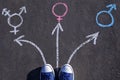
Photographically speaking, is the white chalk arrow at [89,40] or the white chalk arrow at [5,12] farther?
the white chalk arrow at [5,12]

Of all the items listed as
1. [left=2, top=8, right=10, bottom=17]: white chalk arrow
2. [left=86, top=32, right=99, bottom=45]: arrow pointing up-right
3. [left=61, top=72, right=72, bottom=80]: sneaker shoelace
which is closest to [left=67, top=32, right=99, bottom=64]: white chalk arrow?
[left=86, top=32, right=99, bottom=45]: arrow pointing up-right

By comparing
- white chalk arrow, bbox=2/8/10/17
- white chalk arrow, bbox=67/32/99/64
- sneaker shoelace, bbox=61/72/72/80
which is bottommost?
sneaker shoelace, bbox=61/72/72/80

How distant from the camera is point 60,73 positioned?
4.12 m

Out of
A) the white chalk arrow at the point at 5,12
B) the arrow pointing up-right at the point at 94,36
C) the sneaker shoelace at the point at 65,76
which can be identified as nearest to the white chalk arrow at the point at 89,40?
the arrow pointing up-right at the point at 94,36

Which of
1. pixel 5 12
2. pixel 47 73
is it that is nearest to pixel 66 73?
pixel 47 73

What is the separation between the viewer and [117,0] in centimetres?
427

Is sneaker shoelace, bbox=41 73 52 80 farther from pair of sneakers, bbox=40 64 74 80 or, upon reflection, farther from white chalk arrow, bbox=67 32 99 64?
white chalk arrow, bbox=67 32 99 64

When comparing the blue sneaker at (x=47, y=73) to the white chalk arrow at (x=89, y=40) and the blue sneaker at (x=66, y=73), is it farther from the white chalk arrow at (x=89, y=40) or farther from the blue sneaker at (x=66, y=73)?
the white chalk arrow at (x=89, y=40)

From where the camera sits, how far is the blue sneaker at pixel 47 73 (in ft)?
13.4

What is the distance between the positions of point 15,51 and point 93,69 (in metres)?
0.94

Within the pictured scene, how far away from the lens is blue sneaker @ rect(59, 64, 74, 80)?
161 inches

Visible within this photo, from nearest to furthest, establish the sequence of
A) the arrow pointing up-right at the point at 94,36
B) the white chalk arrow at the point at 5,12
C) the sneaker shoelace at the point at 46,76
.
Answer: the sneaker shoelace at the point at 46,76 → the arrow pointing up-right at the point at 94,36 → the white chalk arrow at the point at 5,12

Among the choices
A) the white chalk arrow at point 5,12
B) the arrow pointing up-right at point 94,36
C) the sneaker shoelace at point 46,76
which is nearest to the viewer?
the sneaker shoelace at point 46,76

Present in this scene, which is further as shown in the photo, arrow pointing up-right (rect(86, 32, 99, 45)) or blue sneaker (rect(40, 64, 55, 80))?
arrow pointing up-right (rect(86, 32, 99, 45))
